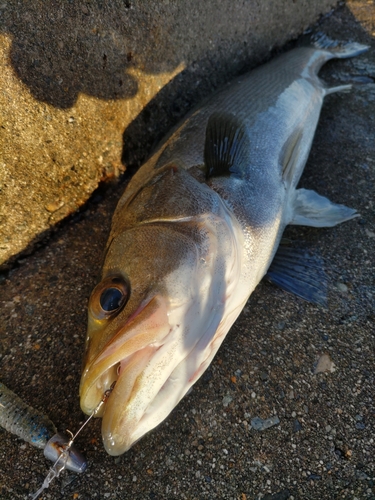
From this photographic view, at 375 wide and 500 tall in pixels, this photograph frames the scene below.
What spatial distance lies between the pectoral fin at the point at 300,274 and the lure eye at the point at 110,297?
112 cm

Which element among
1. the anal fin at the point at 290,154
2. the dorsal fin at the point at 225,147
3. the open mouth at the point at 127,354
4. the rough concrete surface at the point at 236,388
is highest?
the dorsal fin at the point at 225,147

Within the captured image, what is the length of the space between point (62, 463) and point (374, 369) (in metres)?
1.76

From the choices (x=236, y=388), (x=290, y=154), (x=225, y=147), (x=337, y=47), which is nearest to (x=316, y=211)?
(x=290, y=154)

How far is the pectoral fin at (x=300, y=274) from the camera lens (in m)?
2.46

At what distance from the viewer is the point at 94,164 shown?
2.86 meters

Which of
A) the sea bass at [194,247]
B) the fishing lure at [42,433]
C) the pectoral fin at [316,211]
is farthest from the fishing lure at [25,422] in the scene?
the pectoral fin at [316,211]

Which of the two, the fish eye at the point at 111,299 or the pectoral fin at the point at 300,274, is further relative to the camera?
the pectoral fin at the point at 300,274

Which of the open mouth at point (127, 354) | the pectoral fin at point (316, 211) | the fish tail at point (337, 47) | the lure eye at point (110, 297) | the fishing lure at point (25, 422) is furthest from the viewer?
the fish tail at point (337, 47)

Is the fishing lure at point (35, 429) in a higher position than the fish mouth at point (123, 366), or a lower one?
lower

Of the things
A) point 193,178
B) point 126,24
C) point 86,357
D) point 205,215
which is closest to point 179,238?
point 205,215

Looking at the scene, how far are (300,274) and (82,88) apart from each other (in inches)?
78.0

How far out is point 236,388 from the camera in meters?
2.11

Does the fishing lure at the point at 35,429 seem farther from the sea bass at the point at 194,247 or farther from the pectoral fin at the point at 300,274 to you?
the pectoral fin at the point at 300,274

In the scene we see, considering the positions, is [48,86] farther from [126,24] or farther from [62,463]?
[62,463]
